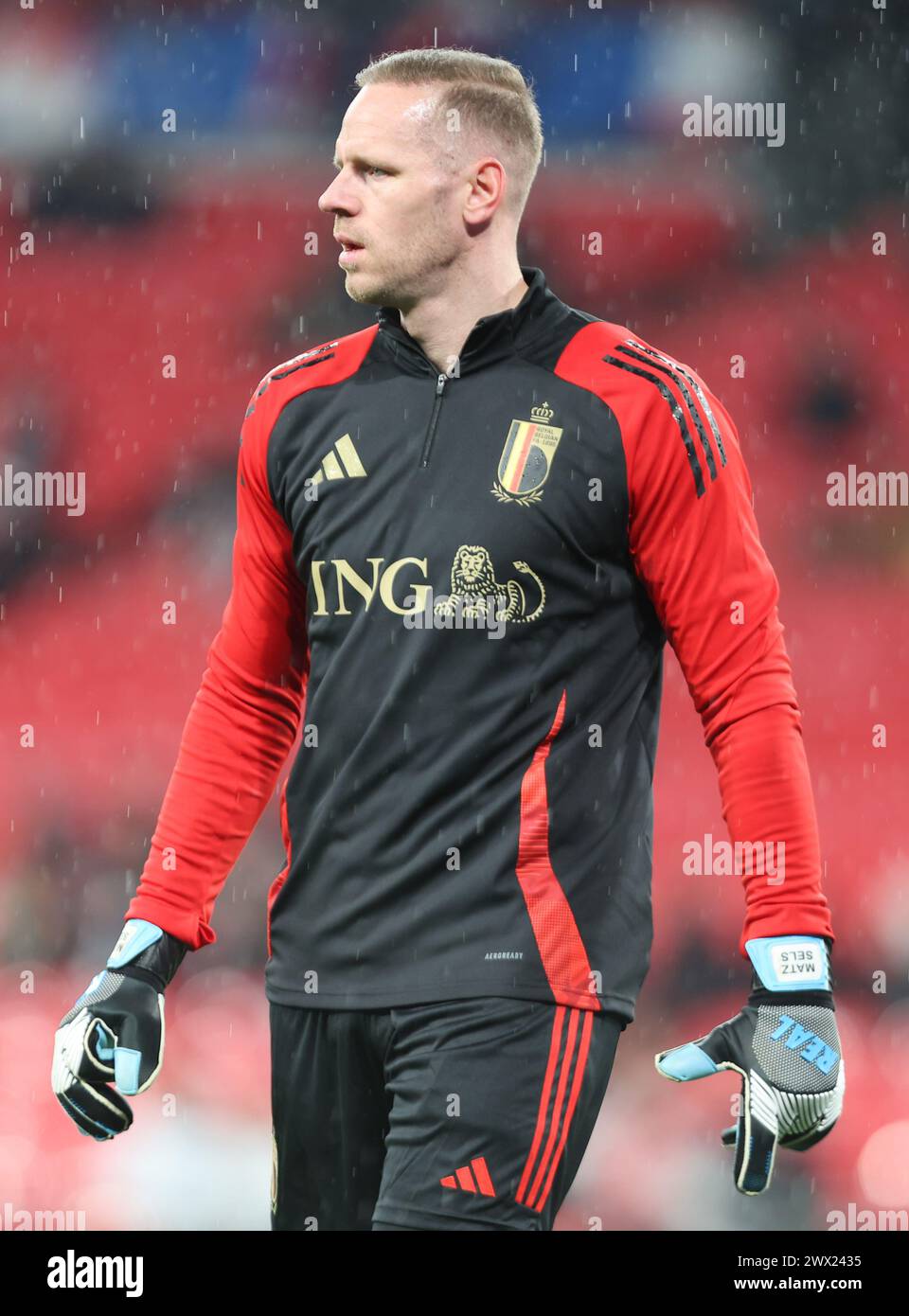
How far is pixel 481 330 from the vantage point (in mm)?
2658

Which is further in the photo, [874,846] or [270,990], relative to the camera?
[874,846]

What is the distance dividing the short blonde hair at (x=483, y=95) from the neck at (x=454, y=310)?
144 millimetres

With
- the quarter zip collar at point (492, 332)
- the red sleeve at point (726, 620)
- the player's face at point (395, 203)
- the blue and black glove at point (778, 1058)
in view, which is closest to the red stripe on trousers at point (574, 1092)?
the blue and black glove at point (778, 1058)

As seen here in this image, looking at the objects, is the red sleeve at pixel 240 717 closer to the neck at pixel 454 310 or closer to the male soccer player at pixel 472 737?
the male soccer player at pixel 472 737

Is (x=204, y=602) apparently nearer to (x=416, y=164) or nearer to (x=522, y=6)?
(x=522, y=6)

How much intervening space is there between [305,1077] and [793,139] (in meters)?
4.87

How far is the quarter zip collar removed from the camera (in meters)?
2.66

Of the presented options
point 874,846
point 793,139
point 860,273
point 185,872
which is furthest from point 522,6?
point 185,872

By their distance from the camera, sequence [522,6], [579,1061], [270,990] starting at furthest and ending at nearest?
[522,6] < [270,990] < [579,1061]

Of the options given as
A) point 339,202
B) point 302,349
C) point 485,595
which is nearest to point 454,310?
point 339,202

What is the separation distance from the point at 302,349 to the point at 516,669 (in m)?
4.50

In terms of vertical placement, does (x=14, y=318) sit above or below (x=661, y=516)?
above

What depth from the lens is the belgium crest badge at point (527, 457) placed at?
2.55 metres

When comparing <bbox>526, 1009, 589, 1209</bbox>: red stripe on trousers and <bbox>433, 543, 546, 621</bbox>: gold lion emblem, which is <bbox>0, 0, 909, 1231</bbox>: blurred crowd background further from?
<bbox>433, 543, 546, 621</bbox>: gold lion emblem
